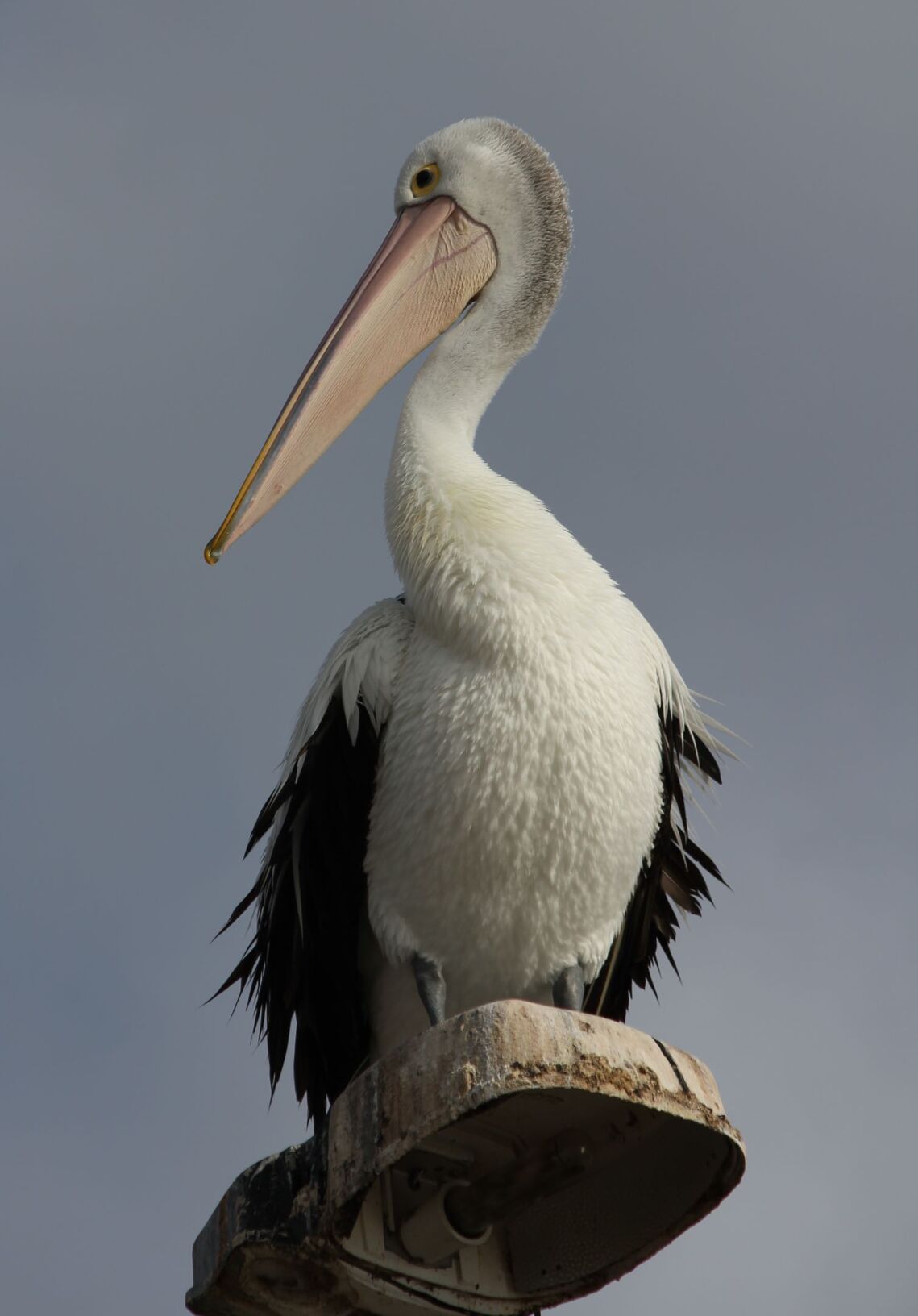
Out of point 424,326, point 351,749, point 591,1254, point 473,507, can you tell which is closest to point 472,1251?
point 591,1254

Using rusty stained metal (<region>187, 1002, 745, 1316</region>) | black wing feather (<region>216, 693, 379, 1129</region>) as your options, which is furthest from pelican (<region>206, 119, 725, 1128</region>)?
rusty stained metal (<region>187, 1002, 745, 1316</region>)

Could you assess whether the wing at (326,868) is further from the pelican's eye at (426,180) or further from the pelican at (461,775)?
the pelican's eye at (426,180)

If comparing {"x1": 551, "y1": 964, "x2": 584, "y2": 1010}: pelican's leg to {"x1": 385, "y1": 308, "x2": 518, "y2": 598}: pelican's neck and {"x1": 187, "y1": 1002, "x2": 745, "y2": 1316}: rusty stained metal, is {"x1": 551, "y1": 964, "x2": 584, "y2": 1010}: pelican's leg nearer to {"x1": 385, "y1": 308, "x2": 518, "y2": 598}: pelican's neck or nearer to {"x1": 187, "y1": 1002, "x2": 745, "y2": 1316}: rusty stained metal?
{"x1": 187, "y1": 1002, "x2": 745, "y2": 1316}: rusty stained metal

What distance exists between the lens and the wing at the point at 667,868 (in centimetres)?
582

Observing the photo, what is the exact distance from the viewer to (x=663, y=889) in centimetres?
607

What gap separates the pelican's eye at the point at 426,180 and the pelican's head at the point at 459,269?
0.01 m

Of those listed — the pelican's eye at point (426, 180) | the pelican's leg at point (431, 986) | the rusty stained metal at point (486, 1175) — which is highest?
the pelican's eye at point (426, 180)

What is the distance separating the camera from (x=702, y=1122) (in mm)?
4074

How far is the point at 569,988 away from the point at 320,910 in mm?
850

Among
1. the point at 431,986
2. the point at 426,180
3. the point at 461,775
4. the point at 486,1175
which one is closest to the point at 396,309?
the point at 426,180

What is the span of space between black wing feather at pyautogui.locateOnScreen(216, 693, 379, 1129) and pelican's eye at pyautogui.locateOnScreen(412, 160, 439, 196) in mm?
2429

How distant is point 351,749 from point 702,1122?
186cm

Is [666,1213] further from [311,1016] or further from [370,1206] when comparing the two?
[311,1016]

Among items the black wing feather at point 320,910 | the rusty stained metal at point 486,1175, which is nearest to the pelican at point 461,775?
the black wing feather at point 320,910
